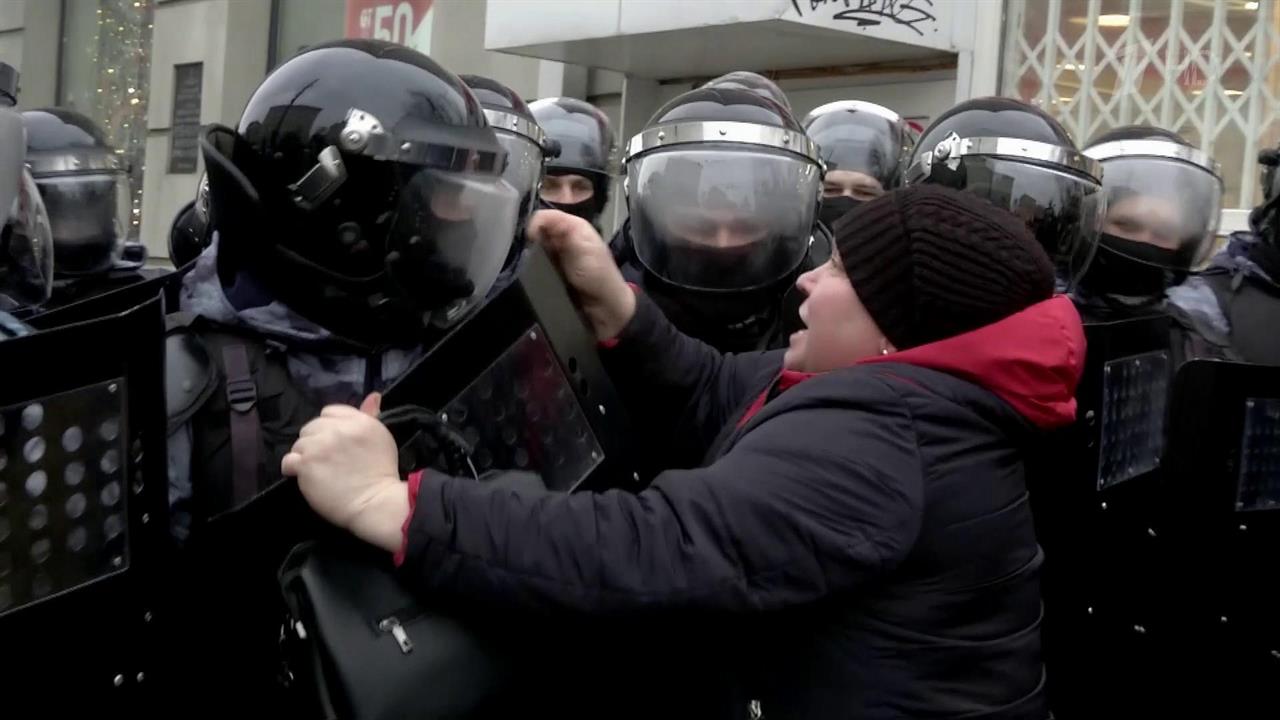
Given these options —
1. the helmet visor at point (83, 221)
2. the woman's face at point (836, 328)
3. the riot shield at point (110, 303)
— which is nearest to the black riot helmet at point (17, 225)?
the riot shield at point (110, 303)

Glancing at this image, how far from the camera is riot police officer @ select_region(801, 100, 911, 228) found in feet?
13.4

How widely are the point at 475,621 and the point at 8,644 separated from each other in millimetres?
473

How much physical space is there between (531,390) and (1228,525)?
56.8 inches

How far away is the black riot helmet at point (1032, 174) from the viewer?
2986mm

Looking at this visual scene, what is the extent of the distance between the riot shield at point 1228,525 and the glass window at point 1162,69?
11.6 ft

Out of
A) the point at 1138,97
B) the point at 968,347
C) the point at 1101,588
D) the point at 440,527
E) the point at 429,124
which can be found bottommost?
the point at 1101,588

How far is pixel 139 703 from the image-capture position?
156cm

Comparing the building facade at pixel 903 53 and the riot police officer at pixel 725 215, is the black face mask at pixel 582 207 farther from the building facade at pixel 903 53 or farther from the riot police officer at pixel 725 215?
the building facade at pixel 903 53

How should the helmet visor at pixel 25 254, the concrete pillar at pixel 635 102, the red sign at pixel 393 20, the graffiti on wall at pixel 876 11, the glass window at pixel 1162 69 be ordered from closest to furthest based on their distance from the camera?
the helmet visor at pixel 25 254 < the glass window at pixel 1162 69 < the graffiti on wall at pixel 876 11 < the concrete pillar at pixel 635 102 < the red sign at pixel 393 20

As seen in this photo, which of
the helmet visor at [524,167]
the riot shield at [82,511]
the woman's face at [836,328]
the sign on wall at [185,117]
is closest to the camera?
the riot shield at [82,511]

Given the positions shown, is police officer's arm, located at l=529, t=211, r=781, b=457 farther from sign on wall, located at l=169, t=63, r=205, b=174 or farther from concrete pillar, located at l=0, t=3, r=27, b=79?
concrete pillar, located at l=0, t=3, r=27, b=79

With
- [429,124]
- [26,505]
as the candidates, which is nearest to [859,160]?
[429,124]

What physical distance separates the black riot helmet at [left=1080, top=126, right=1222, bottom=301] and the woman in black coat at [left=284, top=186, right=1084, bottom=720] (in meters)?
1.65

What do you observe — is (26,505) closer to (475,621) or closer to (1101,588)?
(475,621)
